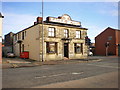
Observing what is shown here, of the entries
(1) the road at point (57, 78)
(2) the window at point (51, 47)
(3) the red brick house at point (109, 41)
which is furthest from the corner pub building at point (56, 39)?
(3) the red brick house at point (109, 41)

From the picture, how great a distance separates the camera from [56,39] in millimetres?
24641

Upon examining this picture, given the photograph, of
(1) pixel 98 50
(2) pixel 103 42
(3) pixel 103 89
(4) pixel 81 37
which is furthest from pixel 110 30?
→ (3) pixel 103 89

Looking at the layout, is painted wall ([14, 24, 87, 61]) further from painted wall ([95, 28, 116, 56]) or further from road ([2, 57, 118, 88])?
painted wall ([95, 28, 116, 56])

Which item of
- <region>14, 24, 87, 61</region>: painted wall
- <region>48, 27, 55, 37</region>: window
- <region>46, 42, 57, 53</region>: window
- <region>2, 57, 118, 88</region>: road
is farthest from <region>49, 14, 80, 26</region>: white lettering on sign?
<region>2, 57, 118, 88</region>: road

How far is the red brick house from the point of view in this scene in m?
40.3

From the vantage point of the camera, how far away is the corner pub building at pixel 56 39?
23484 mm

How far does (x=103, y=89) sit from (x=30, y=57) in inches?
827

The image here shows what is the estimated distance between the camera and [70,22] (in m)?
28.2

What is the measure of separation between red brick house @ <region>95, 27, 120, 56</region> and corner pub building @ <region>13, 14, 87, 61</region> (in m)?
16.1

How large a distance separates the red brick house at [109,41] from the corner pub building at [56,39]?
16.1 metres

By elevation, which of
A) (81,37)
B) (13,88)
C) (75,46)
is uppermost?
(81,37)

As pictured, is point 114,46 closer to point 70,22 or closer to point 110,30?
point 110,30

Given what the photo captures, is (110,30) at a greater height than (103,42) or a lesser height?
greater

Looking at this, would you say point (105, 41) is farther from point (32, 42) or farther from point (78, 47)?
point (32, 42)
